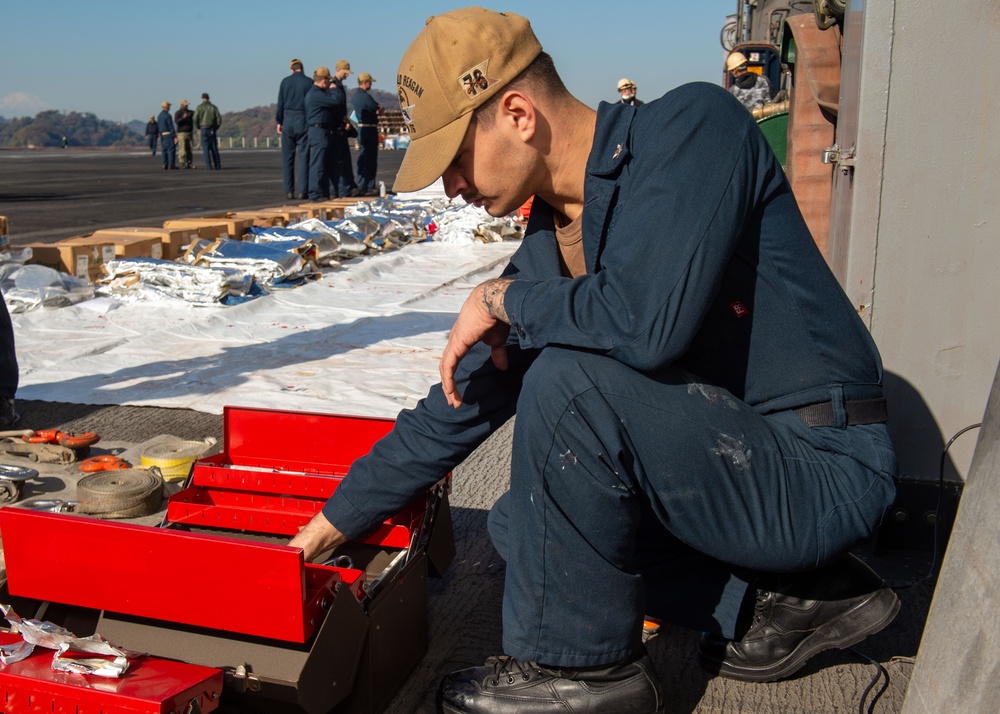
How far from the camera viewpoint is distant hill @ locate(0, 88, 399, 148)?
102m

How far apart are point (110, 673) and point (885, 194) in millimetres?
2107

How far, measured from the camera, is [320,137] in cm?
1334

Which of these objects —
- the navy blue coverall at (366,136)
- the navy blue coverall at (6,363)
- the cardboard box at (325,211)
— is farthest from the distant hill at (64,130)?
the navy blue coverall at (6,363)

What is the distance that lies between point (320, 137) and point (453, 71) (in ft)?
39.7

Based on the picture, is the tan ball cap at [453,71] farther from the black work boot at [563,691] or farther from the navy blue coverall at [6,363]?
the navy blue coverall at [6,363]

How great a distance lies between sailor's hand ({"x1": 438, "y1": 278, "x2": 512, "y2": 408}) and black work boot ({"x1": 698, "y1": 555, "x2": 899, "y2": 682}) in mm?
788

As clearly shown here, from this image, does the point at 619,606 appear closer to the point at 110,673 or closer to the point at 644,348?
the point at 644,348

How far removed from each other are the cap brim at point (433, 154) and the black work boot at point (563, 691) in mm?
947

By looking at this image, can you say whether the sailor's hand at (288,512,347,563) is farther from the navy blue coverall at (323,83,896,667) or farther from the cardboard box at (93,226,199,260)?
the cardboard box at (93,226,199,260)

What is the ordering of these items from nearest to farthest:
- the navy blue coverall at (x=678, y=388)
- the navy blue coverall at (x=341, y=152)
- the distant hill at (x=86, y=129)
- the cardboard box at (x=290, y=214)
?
the navy blue coverall at (x=678, y=388) < the cardboard box at (x=290, y=214) < the navy blue coverall at (x=341, y=152) < the distant hill at (x=86, y=129)

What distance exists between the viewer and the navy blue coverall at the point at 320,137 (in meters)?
13.1

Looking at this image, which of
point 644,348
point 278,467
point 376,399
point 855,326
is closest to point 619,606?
point 644,348

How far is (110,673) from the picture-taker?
4.95ft

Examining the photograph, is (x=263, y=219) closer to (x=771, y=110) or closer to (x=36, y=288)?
(x=36, y=288)
